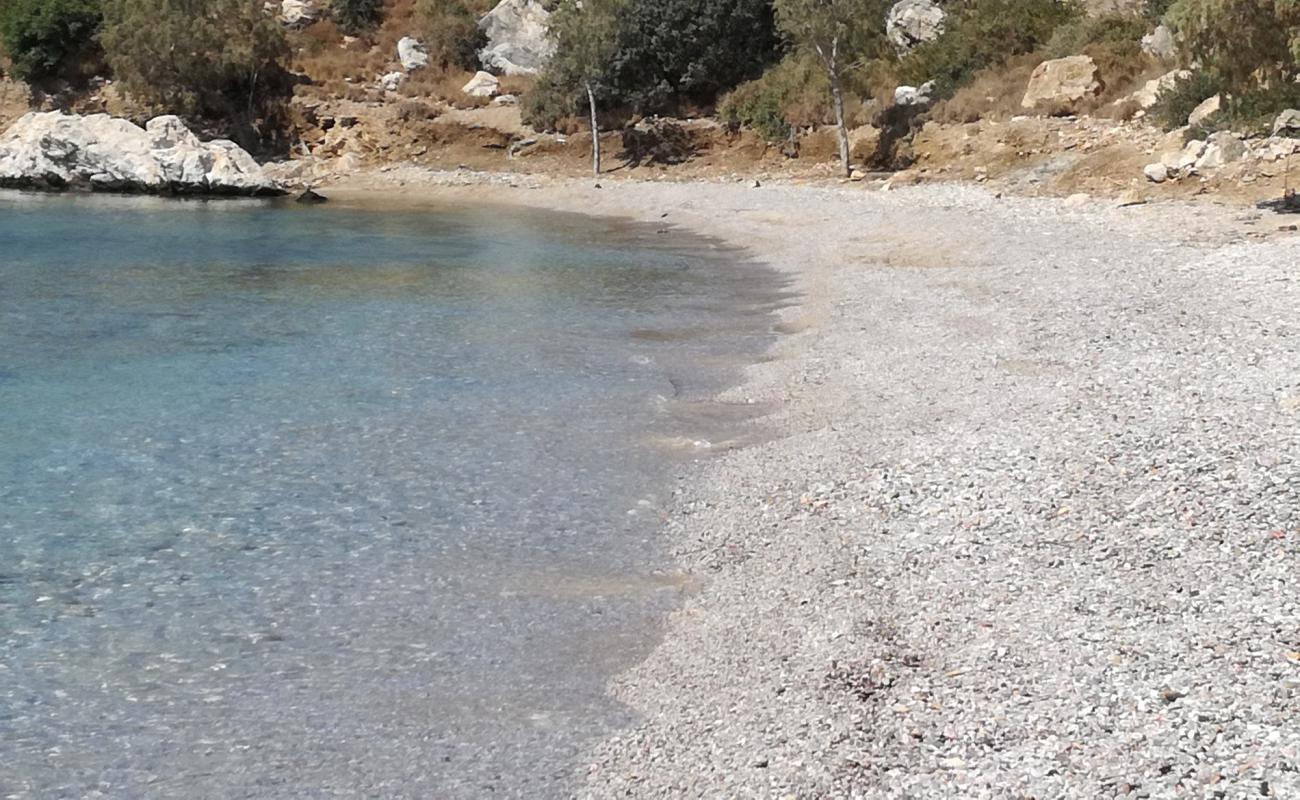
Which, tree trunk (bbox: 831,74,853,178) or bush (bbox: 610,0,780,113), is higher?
bush (bbox: 610,0,780,113)

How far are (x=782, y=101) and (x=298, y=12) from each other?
32734mm

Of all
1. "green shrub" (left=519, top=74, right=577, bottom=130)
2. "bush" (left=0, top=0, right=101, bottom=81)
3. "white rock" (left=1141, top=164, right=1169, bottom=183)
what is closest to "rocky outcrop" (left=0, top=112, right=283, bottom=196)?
"green shrub" (left=519, top=74, right=577, bottom=130)

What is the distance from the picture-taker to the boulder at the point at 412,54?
58.4 metres

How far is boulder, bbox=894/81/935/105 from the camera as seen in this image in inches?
1634

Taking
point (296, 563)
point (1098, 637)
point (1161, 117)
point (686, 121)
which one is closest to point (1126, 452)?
point (1098, 637)

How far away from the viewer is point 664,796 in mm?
6152

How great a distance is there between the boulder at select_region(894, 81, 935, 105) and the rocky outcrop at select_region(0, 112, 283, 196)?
24.2 meters

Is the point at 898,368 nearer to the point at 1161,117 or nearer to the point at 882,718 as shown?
the point at 882,718

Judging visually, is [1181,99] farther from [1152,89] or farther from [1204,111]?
[1152,89]

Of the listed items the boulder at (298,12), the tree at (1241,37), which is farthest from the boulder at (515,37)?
the tree at (1241,37)

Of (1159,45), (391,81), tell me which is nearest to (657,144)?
(391,81)

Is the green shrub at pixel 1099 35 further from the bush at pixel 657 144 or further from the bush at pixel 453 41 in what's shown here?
the bush at pixel 453 41

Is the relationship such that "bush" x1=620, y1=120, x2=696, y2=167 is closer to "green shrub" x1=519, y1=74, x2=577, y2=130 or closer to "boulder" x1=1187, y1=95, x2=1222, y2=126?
"green shrub" x1=519, y1=74, x2=577, y2=130

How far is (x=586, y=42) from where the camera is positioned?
45.1 meters
